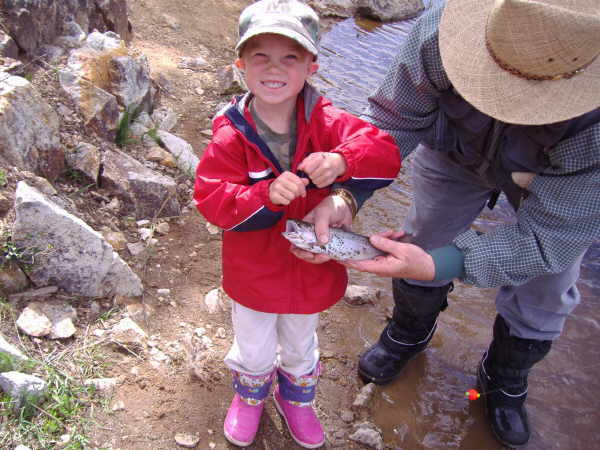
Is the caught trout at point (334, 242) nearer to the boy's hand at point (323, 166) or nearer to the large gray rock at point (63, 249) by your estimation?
the boy's hand at point (323, 166)

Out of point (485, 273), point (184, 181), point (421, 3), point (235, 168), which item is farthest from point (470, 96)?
point (421, 3)

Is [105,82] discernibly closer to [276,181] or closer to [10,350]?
[10,350]

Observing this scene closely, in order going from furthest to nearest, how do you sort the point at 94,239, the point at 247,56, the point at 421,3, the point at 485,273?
the point at 421,3 → the point at 94,239 → the point at 485,273 → the point at 247,56

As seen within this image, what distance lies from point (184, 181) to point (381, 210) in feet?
6.02

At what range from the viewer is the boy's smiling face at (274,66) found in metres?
2.01

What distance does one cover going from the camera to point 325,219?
213 cm

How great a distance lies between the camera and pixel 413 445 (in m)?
2.83

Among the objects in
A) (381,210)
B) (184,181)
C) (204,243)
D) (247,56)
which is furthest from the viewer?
(381,210)

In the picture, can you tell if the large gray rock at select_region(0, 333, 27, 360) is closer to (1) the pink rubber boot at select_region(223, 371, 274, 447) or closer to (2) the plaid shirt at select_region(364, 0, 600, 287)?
(1) the pink rubber boot at select_region(223, 371, 274, 447)

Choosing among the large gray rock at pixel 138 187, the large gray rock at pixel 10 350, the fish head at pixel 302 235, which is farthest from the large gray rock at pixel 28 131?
the fish head at pixel 302 235

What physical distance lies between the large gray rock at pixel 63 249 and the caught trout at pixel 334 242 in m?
1.31

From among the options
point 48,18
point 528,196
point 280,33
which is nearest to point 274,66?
point 280,33

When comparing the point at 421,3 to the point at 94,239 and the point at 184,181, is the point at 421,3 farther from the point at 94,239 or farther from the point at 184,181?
the point at 94,239

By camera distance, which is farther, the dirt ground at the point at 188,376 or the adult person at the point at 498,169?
the dirt ground at the point at 188,376
